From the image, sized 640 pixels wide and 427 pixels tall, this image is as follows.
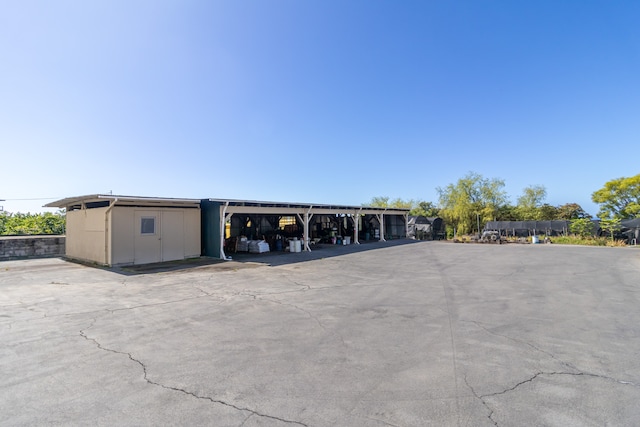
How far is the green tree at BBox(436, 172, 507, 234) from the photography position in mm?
36531

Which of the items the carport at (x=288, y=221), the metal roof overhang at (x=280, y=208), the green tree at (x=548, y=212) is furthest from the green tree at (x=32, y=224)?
the green tree at (x=548, y=212)

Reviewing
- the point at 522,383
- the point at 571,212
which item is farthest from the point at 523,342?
the point at 571,212

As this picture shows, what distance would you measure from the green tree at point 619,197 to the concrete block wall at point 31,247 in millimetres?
50186

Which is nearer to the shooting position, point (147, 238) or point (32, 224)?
point (147, 238)

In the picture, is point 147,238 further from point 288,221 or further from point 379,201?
point 379,201

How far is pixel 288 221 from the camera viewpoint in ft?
74.0

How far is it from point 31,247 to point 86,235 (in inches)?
182

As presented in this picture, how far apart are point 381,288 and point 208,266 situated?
22.2ft

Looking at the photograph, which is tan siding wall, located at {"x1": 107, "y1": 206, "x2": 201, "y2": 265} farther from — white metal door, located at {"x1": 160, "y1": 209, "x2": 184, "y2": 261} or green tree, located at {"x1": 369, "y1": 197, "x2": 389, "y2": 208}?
green tree, located at {"x1": 369, "y1": 197, "x2": 389, "y2": 208}

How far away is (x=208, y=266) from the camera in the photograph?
1130cm

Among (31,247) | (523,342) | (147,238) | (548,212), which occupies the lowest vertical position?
(523,342)

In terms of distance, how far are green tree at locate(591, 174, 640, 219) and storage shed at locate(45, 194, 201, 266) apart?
44.3m

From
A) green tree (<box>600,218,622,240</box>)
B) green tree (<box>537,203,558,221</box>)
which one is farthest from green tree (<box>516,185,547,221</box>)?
green tree (<box>600,218,622,240</box>)

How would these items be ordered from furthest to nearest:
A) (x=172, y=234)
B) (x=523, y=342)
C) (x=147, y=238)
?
(x=172, y=234), (x=147, y=238), (x=523, y=342)
